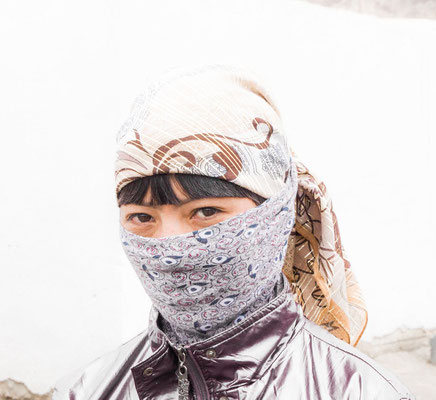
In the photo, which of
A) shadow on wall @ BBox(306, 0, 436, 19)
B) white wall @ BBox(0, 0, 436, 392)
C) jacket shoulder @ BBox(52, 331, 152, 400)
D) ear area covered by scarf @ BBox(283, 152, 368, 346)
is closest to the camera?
jacket shoulder @ BBox(52, 331, 152, 400)

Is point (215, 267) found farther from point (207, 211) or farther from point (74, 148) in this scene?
point (74, 148)

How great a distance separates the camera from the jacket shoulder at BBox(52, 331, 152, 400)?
131 cm

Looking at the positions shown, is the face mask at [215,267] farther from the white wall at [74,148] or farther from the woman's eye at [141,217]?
the white wall at [74,148]

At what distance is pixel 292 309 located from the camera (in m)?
1.18

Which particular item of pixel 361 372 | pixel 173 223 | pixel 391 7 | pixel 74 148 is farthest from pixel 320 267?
pixel 391 7

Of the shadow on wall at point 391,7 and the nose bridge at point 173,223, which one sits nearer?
the nose bridge at point 173,223

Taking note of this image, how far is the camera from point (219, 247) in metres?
1.14

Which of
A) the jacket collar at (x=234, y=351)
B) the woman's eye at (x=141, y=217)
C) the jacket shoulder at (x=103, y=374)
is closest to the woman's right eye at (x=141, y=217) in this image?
the woman's eye at (x=141, y=217)

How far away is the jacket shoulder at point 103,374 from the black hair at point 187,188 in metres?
0.46

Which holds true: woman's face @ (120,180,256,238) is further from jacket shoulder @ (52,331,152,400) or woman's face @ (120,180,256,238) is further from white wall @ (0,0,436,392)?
white wall @ (0,0,436,392)

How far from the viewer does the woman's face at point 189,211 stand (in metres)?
1.12

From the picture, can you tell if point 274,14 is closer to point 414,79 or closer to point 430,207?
point 414,79

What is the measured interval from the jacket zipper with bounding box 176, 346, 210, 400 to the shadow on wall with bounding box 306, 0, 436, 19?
3.72 meters

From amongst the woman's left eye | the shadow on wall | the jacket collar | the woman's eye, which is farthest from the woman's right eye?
the shadow on wall
